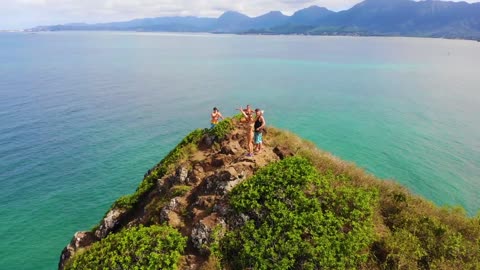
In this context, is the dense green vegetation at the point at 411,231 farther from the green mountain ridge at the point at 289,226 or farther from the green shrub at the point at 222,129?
the green shrub at the point at 222,129

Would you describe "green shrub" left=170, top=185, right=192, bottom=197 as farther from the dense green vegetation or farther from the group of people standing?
the dense green vegetation

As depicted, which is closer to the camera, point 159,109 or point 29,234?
point 29,234

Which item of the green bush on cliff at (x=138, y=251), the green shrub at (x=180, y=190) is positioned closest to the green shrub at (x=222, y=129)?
the green shrub at (x=180, y=190)

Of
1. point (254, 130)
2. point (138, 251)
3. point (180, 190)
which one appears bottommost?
point (138, 251)

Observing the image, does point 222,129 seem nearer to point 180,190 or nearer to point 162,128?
point 180,190

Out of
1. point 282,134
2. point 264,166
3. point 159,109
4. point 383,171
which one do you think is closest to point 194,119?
point 159,109

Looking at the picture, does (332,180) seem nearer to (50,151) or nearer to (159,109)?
(50,151)

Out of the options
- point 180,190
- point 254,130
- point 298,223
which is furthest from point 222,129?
point 298,223
